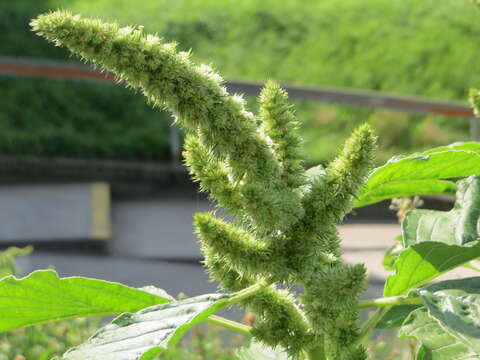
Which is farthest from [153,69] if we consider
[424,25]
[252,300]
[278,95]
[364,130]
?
[424,25]

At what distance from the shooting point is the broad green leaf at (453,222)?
1.72 meters

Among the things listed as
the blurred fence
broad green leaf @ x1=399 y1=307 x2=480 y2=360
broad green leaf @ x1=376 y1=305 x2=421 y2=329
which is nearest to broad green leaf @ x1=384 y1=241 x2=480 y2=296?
broad green leaf @ x1=399 y1=307 x2=480 y2=360

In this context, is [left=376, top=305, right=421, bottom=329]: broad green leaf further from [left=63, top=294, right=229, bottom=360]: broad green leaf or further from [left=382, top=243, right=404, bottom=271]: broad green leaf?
[left=63, top=294, right=229, bottom=360]: broad green leaf

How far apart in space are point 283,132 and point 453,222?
1.96 feet

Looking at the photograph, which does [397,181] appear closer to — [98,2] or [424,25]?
[424,25]

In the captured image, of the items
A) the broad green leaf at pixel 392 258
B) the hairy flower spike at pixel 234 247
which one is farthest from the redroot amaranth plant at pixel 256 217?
the broad green leaf at pixel 392 258

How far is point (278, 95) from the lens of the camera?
4.50 feet

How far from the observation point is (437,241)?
1.55 meters

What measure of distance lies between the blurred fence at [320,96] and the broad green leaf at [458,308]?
611cm

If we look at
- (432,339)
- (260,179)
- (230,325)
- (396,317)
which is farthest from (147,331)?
(396,317)

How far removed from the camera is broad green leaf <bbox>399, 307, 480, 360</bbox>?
1495 mm

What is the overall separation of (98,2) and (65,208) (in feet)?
15.8

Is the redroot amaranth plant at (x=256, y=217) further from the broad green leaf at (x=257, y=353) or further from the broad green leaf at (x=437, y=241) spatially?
the broad green leaf at (x=257, y=353)

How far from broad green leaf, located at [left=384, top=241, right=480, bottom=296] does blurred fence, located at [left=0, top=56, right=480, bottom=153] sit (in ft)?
19.5
